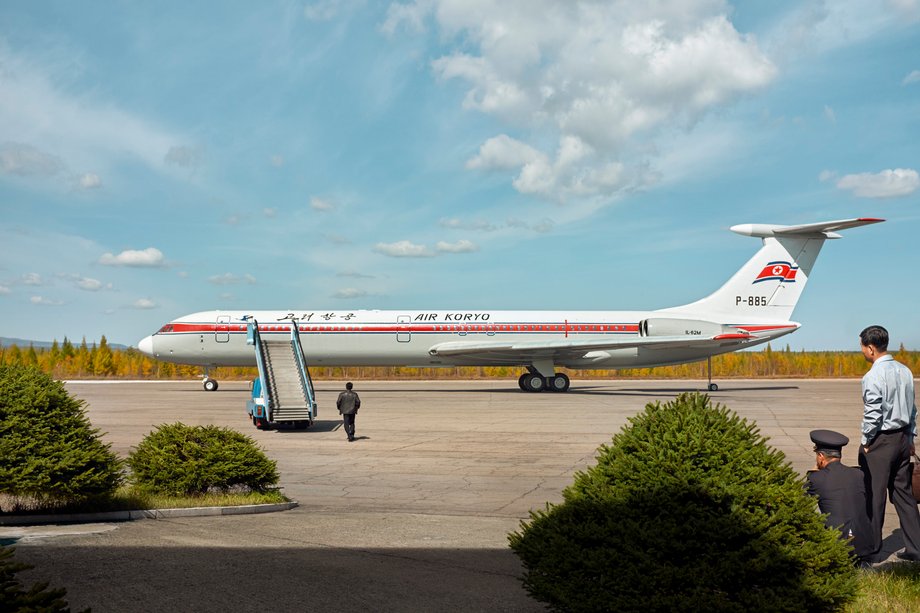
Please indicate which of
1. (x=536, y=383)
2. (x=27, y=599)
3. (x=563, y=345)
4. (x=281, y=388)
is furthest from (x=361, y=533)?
(x=536, y=383)

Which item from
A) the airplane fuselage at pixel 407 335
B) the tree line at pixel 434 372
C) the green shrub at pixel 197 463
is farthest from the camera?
the tree line at pixel 434 372

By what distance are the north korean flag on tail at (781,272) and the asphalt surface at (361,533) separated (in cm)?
1755

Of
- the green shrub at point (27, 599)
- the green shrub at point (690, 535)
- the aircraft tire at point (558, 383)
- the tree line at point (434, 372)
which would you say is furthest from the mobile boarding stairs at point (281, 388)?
the tree line at point (434, 372)

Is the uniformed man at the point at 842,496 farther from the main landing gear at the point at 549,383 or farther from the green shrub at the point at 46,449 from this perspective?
the main landing gear at the point at 549,383

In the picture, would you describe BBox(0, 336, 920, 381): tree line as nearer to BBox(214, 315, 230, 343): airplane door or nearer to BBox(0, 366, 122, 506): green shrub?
BBox(214, 315, 230, 343): airplane door

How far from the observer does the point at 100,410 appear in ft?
88.3

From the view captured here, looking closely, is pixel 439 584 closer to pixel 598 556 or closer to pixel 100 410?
pixel 598 556

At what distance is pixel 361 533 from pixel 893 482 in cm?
549

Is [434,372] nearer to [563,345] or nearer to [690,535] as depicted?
[563,345]

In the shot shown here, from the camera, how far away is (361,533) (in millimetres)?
8398

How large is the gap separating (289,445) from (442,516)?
9252mm

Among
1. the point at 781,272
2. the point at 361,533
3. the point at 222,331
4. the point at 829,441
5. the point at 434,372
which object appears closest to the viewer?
the point at 829,441

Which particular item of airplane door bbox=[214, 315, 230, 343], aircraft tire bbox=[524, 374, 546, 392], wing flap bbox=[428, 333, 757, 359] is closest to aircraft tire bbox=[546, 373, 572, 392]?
aircraft tire bbox=[524, 374, 546, 392]

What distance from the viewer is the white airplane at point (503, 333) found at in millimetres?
36656
